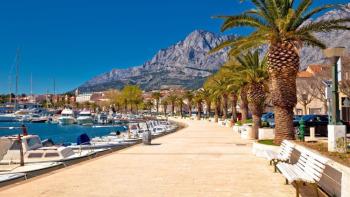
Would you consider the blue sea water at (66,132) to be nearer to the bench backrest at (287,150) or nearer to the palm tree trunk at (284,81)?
the palm tree trunk at (284,81)

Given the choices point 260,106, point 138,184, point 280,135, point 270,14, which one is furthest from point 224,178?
point 260,106

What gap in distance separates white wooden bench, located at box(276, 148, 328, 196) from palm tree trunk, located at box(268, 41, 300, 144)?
8490mm

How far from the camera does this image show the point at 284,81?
1975cm

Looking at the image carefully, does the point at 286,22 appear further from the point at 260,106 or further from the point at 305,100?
the point at 305,100

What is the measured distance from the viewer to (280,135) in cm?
1994

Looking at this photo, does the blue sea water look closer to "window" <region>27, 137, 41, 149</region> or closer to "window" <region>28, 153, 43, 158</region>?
"window" <region>27, 137, 41, 149</region>

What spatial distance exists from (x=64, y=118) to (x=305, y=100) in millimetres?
76252

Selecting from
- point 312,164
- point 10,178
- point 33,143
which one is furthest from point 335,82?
point 33,143

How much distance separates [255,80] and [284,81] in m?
12.7

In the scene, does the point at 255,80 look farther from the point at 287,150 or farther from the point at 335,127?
the point at 335,127

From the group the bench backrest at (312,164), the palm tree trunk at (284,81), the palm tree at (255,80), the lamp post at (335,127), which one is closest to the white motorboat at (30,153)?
the palm tree trunk at (284,81)

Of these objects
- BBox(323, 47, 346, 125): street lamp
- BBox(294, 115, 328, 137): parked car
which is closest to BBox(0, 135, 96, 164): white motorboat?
BBox(323, 47, 346, 125): street lamp

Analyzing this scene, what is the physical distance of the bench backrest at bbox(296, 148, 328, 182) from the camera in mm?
9125

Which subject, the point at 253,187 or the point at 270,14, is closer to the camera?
the point at 253,187
